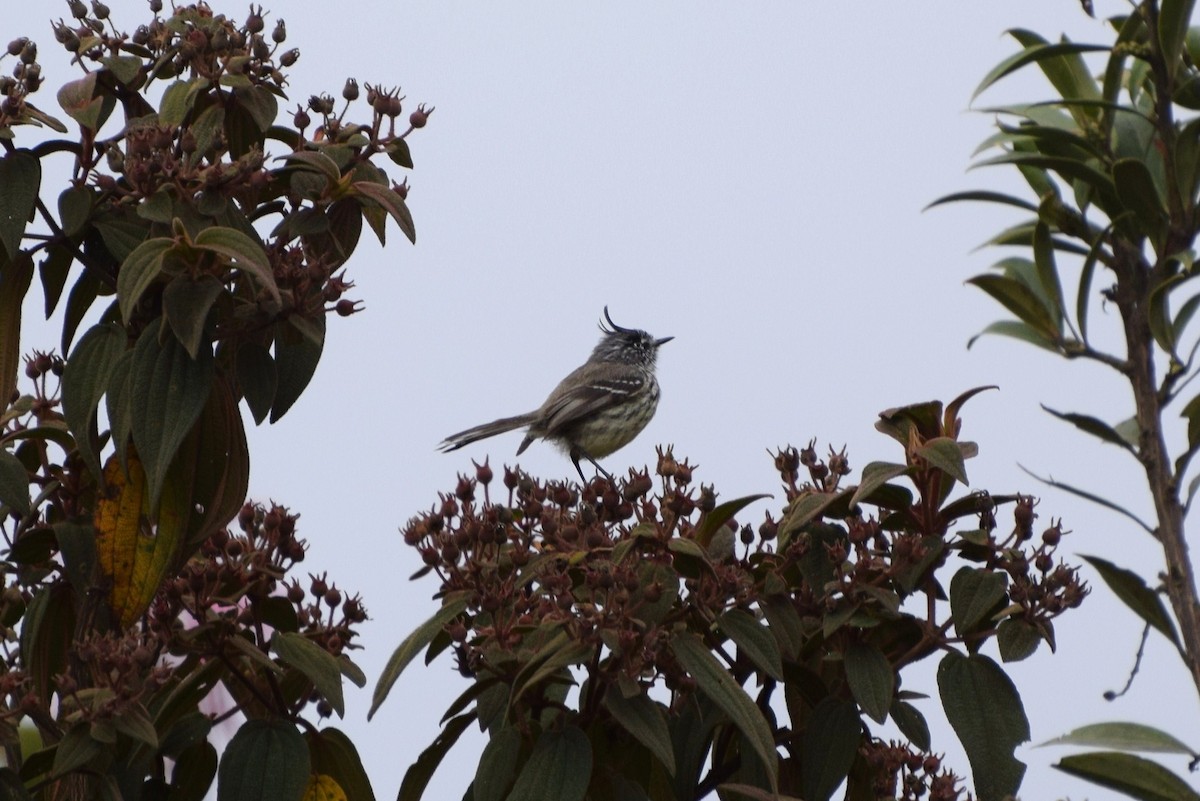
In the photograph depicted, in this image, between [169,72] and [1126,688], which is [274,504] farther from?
[1126,688]

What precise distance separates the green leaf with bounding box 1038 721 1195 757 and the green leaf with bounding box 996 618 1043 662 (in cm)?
15

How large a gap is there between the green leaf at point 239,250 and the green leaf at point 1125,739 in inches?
53.1

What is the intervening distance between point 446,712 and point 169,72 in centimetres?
122

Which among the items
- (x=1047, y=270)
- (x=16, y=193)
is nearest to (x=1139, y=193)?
(x=1047, y=270)

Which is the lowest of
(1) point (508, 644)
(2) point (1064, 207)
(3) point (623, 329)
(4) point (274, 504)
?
(1) point (508, 644)

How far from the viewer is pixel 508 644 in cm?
227

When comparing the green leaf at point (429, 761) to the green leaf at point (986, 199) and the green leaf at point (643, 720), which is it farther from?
the green leaf at point (986, 199)

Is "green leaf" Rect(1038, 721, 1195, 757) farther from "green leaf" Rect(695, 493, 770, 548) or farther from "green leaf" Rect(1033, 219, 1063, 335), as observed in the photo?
"green leaf" Rect(1033, 219, 1063, 335)

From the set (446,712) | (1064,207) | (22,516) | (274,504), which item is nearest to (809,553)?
(446,712)

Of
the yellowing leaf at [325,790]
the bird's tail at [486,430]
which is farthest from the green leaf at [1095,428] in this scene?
the bird's tail at [486,430]

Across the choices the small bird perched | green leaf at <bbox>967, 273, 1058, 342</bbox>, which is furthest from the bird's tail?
green leaf at <bbox>967, 273, 1058, 342</bbox>

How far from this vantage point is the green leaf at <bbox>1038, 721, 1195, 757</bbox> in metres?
2.32

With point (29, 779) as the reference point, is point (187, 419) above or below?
above

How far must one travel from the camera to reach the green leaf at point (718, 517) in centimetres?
238
